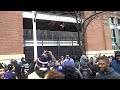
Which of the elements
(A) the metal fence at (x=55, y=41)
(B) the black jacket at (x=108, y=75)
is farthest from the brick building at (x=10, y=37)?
(B) the black jacket at (x=108, y=75)

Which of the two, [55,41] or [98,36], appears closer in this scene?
[55,41]

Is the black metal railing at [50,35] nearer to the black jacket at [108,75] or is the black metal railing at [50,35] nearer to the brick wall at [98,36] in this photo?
the brick wall at [98,36]

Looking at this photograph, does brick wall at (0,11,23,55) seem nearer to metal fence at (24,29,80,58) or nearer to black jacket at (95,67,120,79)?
metal fence at (24,29,80,58)

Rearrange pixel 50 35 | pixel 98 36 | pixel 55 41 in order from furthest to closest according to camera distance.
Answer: pixel 98 36, pixel 55 41, pixel 50 35

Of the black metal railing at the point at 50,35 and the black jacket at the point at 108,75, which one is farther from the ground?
the black metal railing at the point at 50,35

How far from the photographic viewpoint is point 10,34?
16.0m

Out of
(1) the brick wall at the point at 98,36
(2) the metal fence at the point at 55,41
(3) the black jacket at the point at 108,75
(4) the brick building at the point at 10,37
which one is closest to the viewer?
(3) the black jacket at the point at 108,75

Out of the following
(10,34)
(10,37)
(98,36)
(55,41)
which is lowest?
(55,41)

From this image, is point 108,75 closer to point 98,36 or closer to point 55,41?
point 55,41

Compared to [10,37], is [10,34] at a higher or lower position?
higher

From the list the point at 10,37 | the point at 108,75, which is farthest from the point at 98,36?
the point at 108,75

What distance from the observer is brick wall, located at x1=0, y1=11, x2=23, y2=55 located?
1576 cm

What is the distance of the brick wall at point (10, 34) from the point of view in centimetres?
1576

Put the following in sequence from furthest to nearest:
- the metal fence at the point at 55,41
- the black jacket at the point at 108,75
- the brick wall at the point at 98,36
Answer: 1. the brick wall at the point at 98,36
2. the metal fence at the point at 55,41
3. the black jacket at the point at 108,75
